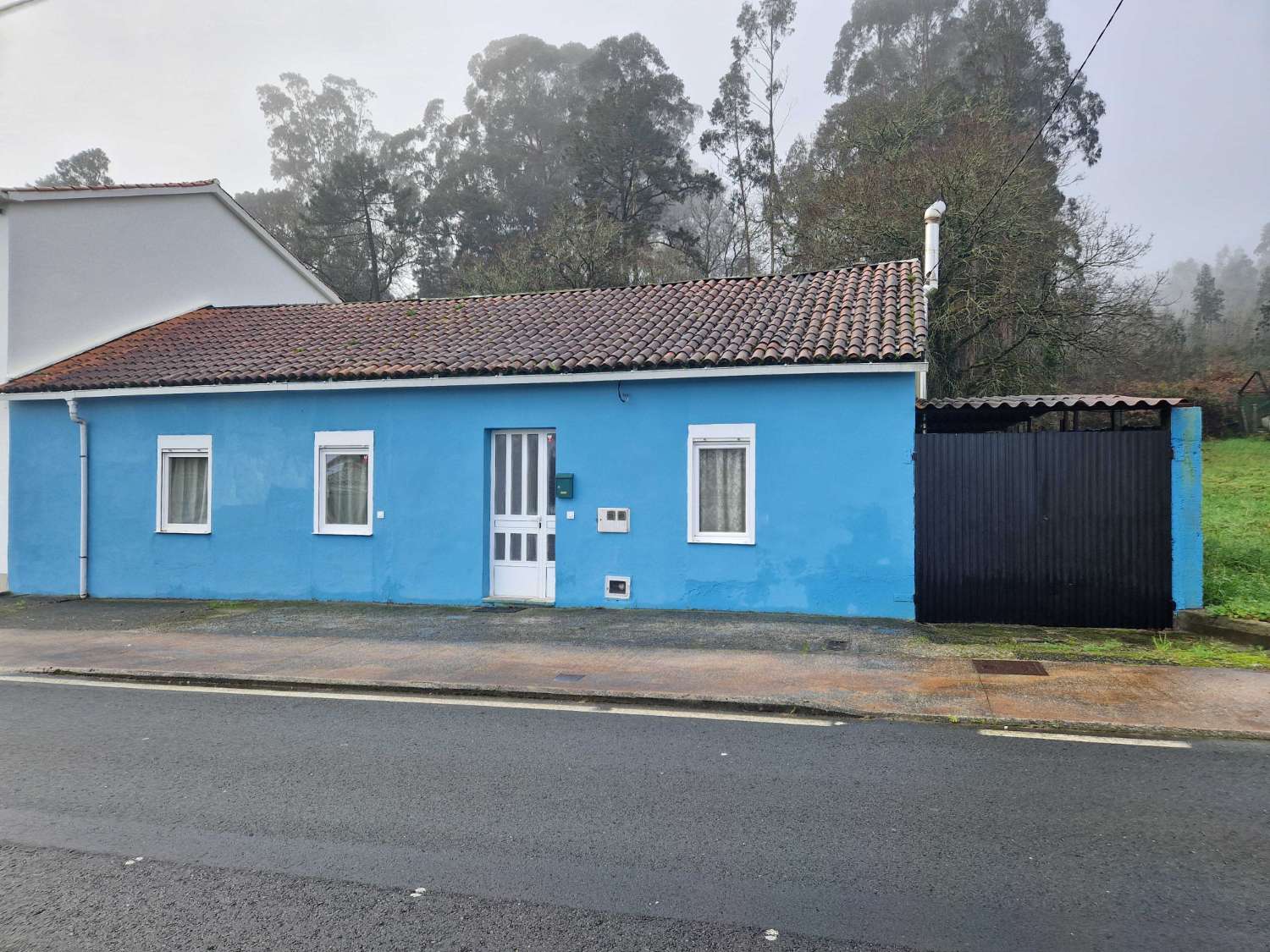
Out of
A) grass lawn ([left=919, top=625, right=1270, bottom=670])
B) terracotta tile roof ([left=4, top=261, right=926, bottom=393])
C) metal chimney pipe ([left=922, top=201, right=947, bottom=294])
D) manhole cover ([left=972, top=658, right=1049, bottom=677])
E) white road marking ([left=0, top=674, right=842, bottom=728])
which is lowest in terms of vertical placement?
white road marking ([left=0, top=674, right=842, bottom=728])

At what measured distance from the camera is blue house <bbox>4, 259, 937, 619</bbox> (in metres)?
11.3

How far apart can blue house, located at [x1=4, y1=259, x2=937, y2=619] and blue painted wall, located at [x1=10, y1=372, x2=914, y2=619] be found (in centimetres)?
3

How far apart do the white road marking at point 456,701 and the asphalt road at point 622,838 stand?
0.80 feet

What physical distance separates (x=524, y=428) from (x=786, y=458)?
3697mm

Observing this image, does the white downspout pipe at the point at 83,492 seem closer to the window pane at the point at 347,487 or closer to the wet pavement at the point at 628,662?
the wet pavement at the point at 628,662

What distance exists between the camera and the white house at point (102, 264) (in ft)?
48.8

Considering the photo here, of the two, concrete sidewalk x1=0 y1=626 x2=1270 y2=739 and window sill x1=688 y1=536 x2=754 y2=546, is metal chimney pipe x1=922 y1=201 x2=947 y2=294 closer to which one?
window sill x1=688 y1=536 x2=754 y2=546

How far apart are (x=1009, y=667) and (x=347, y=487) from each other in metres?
9.36

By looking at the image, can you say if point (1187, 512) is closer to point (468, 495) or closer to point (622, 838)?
point (622, 838)

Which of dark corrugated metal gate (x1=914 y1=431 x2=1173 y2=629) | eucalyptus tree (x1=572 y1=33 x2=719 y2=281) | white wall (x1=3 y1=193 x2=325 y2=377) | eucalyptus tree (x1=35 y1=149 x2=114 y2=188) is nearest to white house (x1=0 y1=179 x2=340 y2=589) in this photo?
white wall (x1=3 y1=193 x2=325 y2=377)

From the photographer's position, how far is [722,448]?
38.8 ft

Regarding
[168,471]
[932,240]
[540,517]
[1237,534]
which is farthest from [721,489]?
[168,471]

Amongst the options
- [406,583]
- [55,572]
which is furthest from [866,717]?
[55,572]

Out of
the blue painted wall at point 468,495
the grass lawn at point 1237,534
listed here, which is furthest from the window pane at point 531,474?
the grass lawn at point 1237,534
